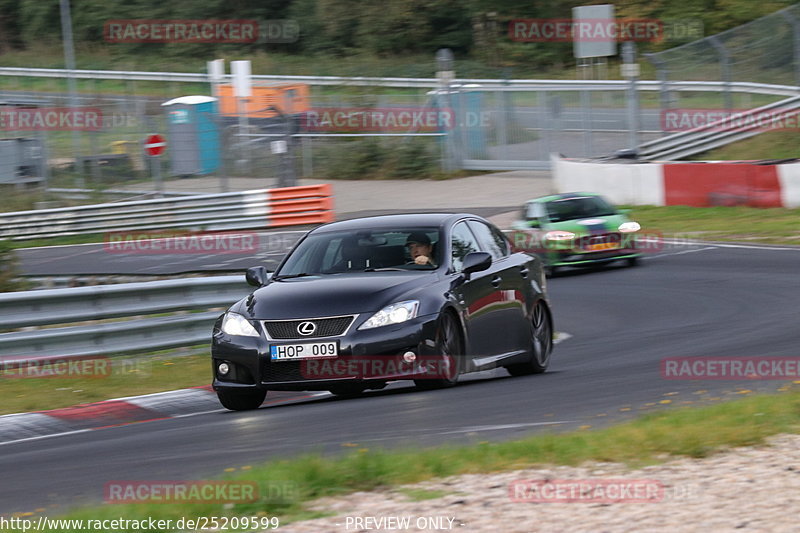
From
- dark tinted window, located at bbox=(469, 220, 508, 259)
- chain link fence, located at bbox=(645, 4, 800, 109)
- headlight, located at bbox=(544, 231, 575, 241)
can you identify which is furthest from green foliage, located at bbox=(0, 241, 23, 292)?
chain link fence, located at bbox=(645, 4, 800, 109)

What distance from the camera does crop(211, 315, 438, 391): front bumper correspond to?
9188 mm

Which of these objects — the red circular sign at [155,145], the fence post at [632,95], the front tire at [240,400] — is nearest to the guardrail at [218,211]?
the red circular sign at [155,145]

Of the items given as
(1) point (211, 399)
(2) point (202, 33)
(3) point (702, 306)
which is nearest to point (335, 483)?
(1) point (211, 399)

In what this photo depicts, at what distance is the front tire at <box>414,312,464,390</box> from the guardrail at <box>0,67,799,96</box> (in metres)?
25.3

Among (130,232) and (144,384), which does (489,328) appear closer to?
(144,384)

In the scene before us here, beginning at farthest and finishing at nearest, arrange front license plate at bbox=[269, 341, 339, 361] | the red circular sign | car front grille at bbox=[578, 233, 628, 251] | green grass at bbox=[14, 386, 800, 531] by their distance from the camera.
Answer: the red circular sign, car front grille at bbox=[578, 233, 628, 251], front license plate at bbox=[269, 341, 339, 361], green grass at bbox=[14, 386, 800, 531]

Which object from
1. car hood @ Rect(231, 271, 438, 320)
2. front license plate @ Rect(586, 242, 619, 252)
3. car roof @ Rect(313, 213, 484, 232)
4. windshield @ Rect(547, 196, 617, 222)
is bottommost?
front license plate @ Rect(586, 242, 619, 252)

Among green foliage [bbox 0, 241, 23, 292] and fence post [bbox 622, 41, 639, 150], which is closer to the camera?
green foliage [bbox 0, 241, 23, 292]

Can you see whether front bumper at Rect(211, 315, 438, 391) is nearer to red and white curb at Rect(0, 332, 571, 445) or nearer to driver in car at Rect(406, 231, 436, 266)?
driver in car at Rect(406, 231, 436, 266)

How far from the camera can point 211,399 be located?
425 inches

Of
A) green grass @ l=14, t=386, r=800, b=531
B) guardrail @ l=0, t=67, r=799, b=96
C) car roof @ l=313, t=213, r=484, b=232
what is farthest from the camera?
guardrail @ l=0, t=67, r=799, b=96

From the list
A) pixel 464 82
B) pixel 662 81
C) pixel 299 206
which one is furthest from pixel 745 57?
pixel 299 206

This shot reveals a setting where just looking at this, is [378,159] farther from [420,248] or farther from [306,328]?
[306,328]

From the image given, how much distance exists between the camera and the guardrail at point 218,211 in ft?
95.5
